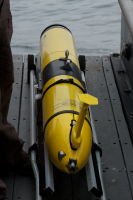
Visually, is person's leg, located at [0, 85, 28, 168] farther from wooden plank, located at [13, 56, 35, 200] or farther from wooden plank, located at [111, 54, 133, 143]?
wooden plank, located at [111, 54, 133, 143]

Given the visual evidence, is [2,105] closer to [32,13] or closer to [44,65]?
[44,65]

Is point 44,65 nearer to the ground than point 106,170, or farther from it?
farther from it

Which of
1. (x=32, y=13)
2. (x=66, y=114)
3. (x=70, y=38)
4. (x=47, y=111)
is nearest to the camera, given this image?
(x=66, y=114)

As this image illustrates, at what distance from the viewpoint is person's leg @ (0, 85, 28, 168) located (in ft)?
5.04

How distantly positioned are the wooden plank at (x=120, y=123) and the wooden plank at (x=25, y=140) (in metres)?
0.59

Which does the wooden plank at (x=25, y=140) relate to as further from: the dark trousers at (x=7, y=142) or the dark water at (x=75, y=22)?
the dark water at (x=75, y=22)

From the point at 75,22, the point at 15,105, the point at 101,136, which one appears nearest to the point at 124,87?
the point at 101,136

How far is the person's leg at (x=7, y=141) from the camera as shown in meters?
1.54

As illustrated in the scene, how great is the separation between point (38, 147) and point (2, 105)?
1.17 ft

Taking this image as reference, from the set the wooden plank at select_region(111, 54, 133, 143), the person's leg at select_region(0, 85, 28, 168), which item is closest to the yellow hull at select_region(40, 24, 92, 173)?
the person's leg at select_region(0, 85, 28, 168)

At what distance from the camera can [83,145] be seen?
1496mm

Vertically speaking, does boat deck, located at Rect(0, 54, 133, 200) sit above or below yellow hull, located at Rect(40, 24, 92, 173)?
below

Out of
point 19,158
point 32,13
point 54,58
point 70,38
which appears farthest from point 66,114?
point 32,13

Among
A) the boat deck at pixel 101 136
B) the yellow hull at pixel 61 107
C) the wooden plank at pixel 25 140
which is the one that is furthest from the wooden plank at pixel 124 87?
the wooden plank at pixel 25 140
